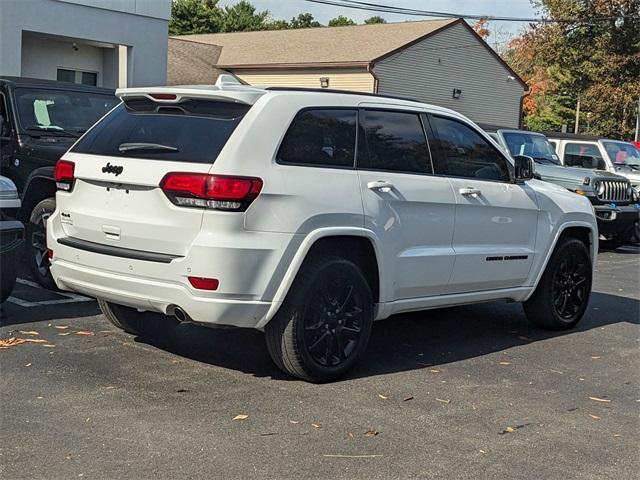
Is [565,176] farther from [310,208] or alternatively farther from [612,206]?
[310,208]

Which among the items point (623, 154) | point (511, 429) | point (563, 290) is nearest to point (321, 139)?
point (511, 429)

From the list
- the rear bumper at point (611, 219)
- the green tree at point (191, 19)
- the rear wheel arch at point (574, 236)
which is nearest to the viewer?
the rear wheel arch at point (574, 236)

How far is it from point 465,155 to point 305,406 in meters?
2.65

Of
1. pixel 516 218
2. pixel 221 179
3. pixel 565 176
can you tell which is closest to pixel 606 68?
pixel 565 176

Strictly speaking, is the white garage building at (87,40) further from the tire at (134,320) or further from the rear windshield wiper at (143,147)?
the rear windshield wiper at (143,147)

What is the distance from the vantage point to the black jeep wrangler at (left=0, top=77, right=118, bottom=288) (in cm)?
805

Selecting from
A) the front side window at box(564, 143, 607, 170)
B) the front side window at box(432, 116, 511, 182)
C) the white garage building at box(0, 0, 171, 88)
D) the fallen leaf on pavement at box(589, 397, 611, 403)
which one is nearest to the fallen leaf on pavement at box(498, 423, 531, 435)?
the fallen leaf on pavement at box(589, 397, 611, 403)

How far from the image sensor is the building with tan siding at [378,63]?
3123cm

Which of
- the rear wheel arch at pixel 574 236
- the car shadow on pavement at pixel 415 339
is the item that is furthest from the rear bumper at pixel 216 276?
the rear wheel arch at pixel 574 236

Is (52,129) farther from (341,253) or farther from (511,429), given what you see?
(511,429)

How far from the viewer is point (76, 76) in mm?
20547

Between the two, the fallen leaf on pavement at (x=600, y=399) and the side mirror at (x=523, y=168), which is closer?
Answer: the fallen leaf on pavement at (x=600, y=399)

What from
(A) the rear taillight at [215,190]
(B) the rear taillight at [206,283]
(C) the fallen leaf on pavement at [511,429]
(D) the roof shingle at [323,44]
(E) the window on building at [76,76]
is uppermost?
(D) the roof shingle at [323,44]

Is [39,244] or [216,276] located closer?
[216,276]
